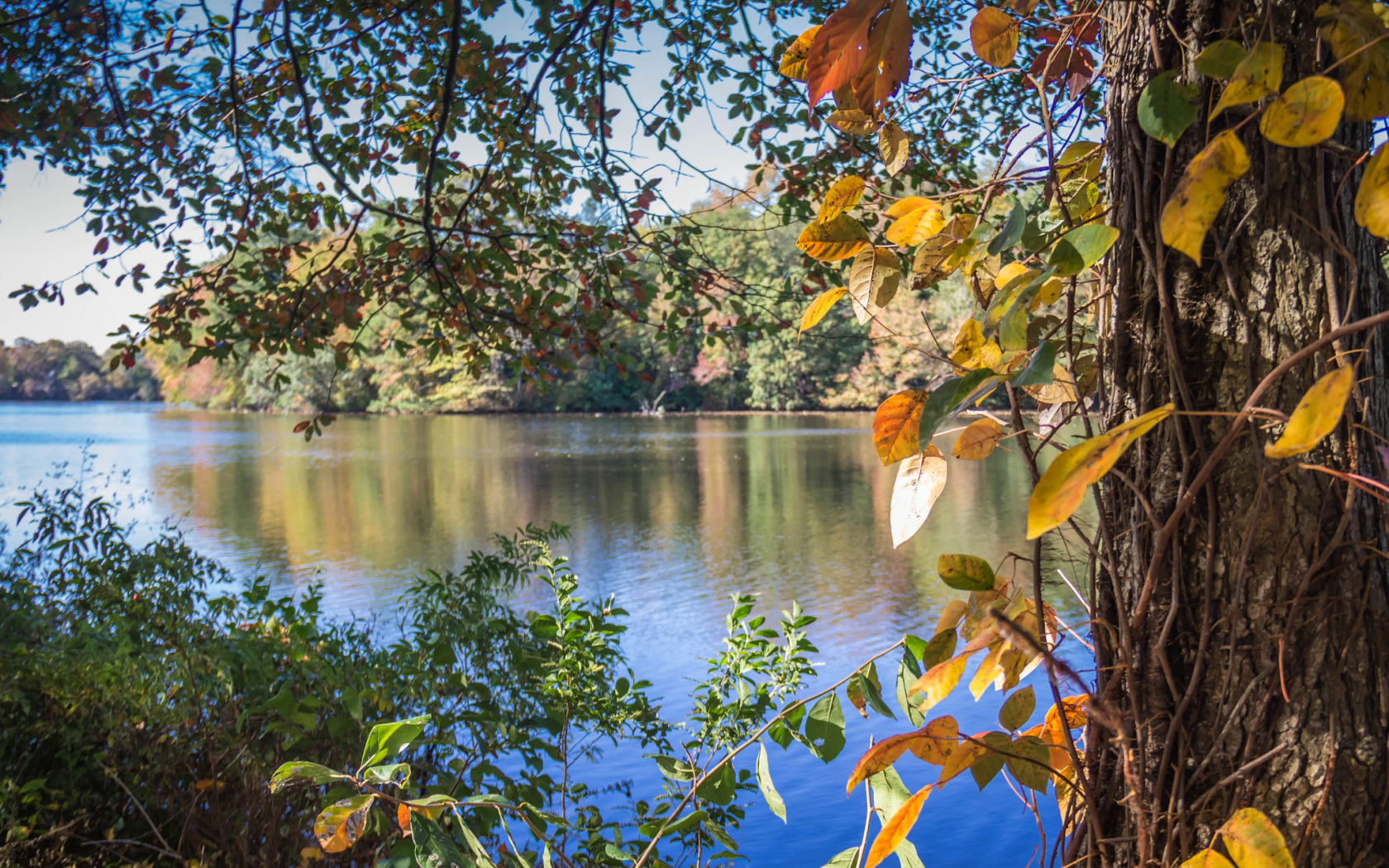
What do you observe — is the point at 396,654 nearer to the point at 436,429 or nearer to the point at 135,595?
the point at 135,595

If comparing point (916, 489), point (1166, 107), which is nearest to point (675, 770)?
point (916, 489)

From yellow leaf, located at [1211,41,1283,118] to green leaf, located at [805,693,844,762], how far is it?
597 millimetres

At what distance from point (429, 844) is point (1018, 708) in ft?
1.78

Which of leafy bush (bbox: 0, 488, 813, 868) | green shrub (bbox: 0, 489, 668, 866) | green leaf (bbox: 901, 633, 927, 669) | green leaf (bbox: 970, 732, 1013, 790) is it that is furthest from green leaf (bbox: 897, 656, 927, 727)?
green shrub (bbox: 0, 489, 668, 866)

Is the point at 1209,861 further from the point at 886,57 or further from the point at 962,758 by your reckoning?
the point at 886,57

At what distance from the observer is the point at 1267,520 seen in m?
0.65

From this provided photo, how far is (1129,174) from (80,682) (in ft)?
8.04

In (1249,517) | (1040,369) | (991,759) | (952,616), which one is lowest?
(991,759)

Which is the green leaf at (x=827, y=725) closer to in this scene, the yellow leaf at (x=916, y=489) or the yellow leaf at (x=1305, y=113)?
the yellow leaf at (x=916, y=489)

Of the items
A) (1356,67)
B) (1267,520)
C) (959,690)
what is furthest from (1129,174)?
(959,690)

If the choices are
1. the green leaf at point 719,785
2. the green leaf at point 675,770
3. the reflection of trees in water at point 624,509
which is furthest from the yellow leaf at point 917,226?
the reflection of trees in water at point 624,509

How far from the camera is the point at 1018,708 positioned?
836 millimetres

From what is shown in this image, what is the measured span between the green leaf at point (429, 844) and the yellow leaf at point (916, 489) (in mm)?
474

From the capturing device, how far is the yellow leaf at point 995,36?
2.37ft
